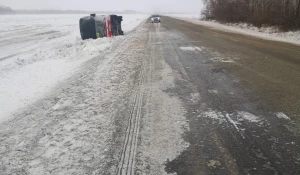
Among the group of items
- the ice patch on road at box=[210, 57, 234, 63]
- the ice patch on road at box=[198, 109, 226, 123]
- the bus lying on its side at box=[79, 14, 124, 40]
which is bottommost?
the ice patch on road at box=[198, 109, 226, 123]

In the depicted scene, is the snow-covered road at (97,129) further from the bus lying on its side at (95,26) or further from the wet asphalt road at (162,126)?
the bus lying on its side at (95,26)

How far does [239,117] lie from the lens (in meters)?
4.34

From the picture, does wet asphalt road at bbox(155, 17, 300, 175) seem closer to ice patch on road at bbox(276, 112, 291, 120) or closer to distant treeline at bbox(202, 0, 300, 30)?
ice patch on road at bbox(276, 112, 291, 120)

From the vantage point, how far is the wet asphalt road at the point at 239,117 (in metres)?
3.09

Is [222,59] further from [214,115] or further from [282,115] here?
[214,115]

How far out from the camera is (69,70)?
863 cm

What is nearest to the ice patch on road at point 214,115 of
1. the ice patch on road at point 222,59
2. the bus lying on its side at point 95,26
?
the ice patch on road at point 222,59

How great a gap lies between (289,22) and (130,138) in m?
22.0

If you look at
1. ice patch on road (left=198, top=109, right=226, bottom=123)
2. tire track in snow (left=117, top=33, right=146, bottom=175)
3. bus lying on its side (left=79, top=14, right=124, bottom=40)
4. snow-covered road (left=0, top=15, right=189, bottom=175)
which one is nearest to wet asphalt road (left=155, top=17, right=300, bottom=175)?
ice patch on road (left=198, top=109, right=226, bottom=123)

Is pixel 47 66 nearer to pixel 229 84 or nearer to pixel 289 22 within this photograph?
pixel 229 84

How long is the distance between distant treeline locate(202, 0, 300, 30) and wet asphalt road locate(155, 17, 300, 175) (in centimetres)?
1639

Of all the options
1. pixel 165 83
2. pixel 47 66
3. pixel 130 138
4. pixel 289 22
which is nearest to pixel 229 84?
pixel 165 83

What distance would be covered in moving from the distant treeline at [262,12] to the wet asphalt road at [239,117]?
1639cm

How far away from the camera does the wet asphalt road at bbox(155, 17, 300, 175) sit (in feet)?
10.2
